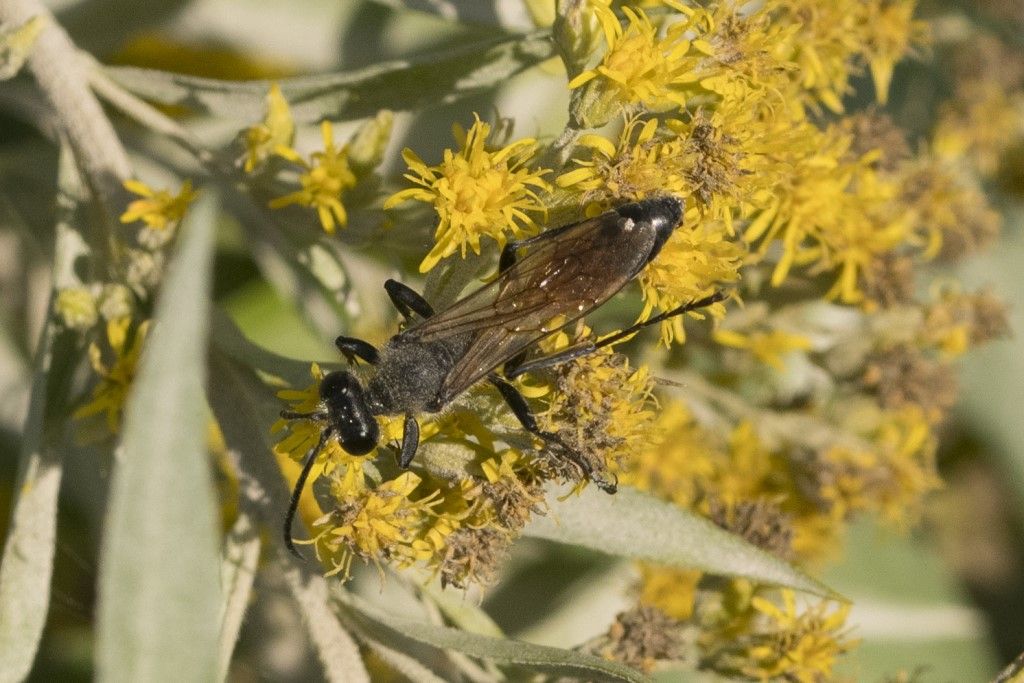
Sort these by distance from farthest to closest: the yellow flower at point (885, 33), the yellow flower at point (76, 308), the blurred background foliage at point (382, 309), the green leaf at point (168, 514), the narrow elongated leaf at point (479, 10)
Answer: the blurred background foliage at point (382, 309), the yellow flower at point (885, 33), the narrow elongated leaf at point (479, 10), the yellow flower at point (76, 308), the green leaf at point (168, 514)

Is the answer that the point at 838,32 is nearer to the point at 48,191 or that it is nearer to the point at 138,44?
the point at 48,191

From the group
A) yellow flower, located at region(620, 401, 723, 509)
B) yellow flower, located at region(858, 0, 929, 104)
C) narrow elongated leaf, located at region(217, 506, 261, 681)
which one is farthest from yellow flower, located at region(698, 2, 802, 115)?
narrow elongated leaf, located at region(217, 506, 261, 681)

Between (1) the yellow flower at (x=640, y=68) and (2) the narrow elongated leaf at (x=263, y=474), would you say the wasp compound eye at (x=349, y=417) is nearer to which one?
(2) the narrow elongated leaf at (x=263, y=474)

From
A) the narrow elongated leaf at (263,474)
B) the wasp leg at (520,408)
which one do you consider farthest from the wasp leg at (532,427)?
the narrow elongated leaf at (263,474)

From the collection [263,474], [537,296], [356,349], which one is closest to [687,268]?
[537,296]

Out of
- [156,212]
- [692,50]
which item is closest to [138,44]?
[156,212]

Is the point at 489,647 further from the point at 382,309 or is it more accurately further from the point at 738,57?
the point at 382,309

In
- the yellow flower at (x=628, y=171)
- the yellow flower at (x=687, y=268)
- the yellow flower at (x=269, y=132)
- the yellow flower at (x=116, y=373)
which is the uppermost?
the yellow flower at (x=628, y=171)

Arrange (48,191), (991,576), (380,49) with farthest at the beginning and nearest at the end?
1. (991,576)
2. (380,49)
3. (48,191)
